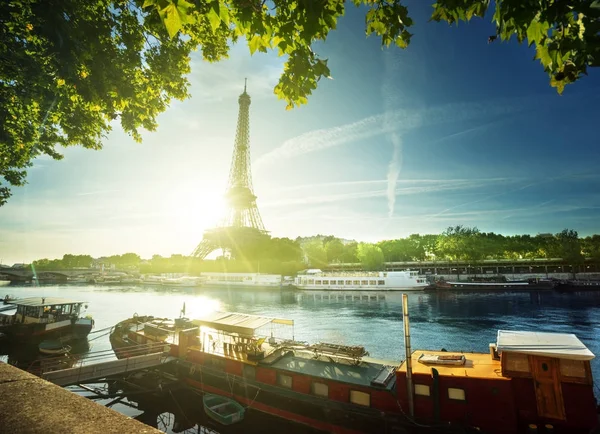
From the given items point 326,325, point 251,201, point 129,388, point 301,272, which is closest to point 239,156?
point 251,201

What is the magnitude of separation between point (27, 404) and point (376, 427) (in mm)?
14049

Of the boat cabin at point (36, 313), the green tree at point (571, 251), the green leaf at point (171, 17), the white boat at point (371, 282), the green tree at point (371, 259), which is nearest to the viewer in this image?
the green leaf at point (171, 17)

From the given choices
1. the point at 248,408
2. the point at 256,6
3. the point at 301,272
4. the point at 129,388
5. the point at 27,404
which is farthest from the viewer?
the point at 301,272

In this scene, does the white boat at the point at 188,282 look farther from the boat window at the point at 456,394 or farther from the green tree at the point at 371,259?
the boat window at the point at 456,394

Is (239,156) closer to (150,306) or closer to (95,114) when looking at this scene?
(150,306)

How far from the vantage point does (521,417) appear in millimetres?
11367

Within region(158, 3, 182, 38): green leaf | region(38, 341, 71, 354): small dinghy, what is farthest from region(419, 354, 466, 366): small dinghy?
region(38, 341, 71, 354): small dinghy

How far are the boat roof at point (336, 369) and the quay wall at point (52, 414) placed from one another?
13.3m

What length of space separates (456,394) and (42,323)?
37918mm

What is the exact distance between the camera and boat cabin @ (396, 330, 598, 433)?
10.7 metres

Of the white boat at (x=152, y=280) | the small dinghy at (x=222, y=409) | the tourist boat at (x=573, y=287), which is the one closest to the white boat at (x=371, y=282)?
the tourist boat at (x=573, y=287)

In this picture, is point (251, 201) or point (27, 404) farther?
point (251, 201)

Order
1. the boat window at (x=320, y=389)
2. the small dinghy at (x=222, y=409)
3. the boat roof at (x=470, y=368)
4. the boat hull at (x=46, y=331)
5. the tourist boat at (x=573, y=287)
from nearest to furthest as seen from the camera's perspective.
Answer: the boat roof at (x=470, y=368) → the boat window at (x=320, y=389) → the small dinghy at (x=222, y=409) → the boat hull at (x=46, y=331) → the tourist boat at (x=573, y=287)

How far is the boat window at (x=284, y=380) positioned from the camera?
50.0ft
